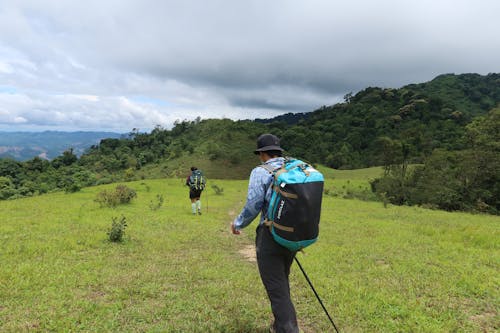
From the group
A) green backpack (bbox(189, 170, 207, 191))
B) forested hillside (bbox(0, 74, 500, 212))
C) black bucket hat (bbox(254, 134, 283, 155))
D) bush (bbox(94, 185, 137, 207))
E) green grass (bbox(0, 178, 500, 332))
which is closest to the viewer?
black bucket hat (bbox(254, 134, 283, 155))

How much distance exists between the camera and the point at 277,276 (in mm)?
3947

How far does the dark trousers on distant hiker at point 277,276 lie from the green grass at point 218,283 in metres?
0.90

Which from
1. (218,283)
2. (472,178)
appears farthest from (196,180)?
(472,178)

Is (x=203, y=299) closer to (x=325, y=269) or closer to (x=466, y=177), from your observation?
(x=325, y=269)

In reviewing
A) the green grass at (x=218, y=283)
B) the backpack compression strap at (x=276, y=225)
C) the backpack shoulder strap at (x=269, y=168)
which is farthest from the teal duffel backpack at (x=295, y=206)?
the green grass at (x=218, y=283)

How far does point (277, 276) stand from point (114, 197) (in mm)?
17072

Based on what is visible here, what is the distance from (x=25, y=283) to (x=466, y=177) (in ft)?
121

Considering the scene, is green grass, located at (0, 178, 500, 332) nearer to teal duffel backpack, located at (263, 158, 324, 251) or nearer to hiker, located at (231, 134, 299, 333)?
hiker, located at (231, 134, 299, 333)

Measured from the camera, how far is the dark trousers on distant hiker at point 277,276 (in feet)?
12.9

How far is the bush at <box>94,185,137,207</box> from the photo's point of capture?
59.5ft

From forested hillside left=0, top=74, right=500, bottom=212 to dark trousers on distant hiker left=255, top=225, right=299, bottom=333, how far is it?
3108 centimetres

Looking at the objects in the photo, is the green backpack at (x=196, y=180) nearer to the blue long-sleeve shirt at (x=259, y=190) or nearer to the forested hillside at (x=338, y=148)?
the blue long-sleeve shirt at (x=259, y=190)

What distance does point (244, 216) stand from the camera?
409 cm

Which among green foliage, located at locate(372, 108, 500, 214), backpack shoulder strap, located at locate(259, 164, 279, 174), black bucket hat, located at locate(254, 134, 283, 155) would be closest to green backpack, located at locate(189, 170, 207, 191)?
black bucket hat, located at locate(254, 134, 283, 155)
